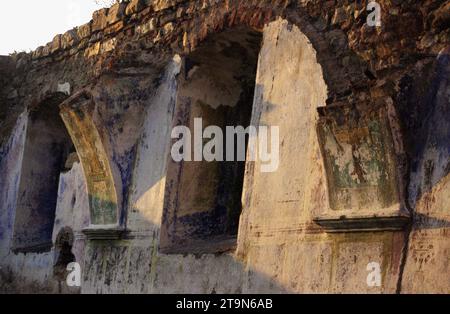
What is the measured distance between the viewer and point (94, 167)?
21.8 feet

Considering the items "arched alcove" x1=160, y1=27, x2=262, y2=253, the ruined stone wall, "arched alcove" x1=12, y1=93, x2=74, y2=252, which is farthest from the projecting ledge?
"arched alcove" x1=12, y1=93, x2=74, y2=252

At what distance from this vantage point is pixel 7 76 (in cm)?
882

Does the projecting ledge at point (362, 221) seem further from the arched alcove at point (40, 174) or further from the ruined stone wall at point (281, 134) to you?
the arched alcove at point (40, 174)

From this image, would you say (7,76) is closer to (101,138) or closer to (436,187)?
(101,138)

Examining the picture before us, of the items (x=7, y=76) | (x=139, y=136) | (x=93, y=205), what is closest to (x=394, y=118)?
(x=139, y=136)

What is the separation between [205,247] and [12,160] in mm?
3856

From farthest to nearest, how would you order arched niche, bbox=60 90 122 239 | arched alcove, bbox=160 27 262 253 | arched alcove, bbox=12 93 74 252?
arched alcove, bbox=12 93 74 252
arched niche, bbox=60 90 122 239
arched alcove, bbox=160 27 262 253

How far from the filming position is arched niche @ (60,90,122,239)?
21.3 ft

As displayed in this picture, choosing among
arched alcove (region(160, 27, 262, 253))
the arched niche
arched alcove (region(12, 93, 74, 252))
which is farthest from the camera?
arched alcove (region(12, 93, 74, 252))

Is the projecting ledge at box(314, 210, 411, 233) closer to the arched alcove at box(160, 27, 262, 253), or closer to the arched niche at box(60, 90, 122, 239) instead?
the arched alcove at box(160, 27, 262, 253)

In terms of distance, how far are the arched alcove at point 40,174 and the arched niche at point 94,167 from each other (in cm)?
163

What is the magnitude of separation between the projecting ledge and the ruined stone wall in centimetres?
5

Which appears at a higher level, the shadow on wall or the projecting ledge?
the shadow on wall

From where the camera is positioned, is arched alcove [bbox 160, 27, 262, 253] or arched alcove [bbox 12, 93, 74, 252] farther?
arched alcove [bbox 12, 93, 74, 252]
